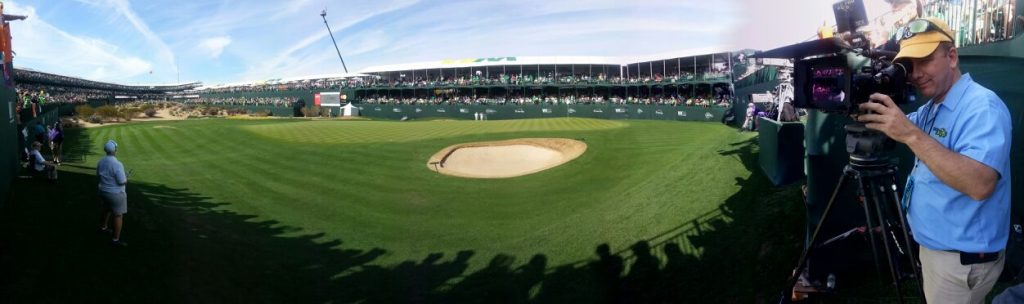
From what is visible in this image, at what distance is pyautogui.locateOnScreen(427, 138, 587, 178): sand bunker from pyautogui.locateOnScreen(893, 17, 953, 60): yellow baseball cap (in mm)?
13904

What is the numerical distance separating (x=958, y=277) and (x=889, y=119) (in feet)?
3.02

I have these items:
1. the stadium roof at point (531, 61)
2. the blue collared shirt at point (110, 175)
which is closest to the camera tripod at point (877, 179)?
the blue collared shirt at point (110, 175)

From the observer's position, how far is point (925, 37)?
8.14 ft

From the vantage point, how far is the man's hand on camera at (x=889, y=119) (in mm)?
2348

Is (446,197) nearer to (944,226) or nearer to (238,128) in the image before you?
(944,226)

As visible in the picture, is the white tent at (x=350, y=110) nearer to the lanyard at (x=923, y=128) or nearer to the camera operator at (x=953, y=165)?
the lanyard at (x=923, y=128)

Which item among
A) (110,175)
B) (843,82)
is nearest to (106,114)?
(110,175)

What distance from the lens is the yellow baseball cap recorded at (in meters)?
2.44

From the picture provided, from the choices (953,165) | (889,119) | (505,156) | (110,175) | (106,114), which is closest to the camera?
(953,165)

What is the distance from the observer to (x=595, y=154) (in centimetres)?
1736

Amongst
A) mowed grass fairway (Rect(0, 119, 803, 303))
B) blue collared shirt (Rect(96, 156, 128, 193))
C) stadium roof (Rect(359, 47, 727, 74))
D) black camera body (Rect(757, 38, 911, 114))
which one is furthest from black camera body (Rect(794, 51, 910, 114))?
stadium roof (Rect(359, 47, 727, 74))

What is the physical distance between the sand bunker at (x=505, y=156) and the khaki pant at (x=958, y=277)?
45.3 ft

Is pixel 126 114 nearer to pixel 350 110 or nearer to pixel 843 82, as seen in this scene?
pixel 350 110

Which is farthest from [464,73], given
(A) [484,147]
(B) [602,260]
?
(B) [602,260]
